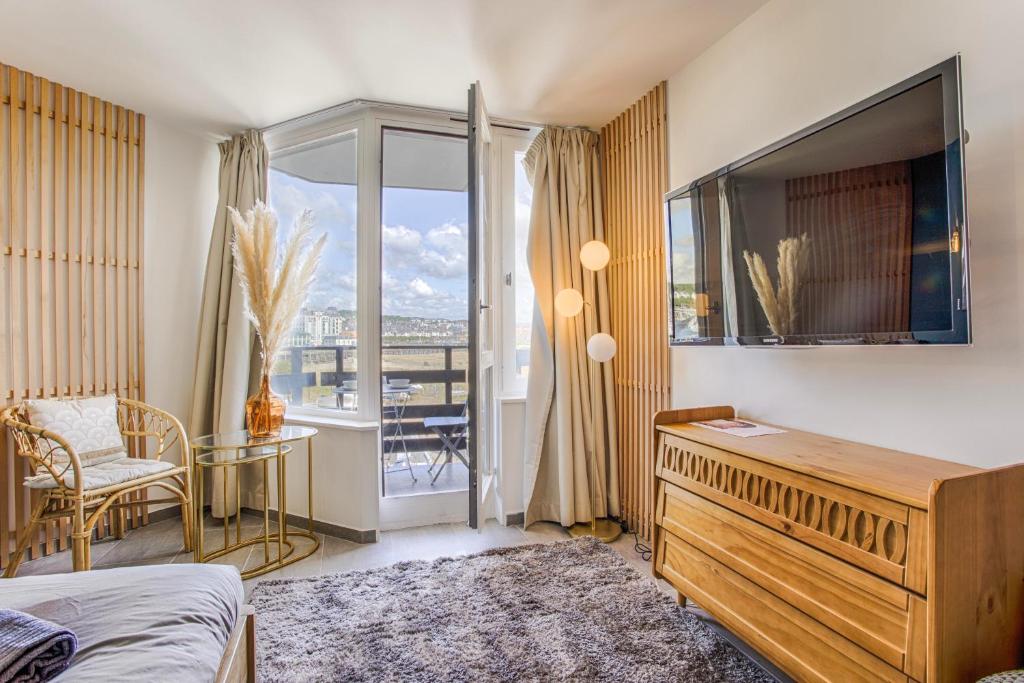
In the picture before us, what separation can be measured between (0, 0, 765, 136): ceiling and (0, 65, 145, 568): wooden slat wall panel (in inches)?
8.4

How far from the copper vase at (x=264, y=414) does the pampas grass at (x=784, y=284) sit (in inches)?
97.9

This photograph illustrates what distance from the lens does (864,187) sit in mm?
1404

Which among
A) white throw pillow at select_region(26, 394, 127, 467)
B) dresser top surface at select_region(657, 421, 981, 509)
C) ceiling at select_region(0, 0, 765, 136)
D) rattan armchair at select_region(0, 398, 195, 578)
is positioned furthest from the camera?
white throw pillow at select_region(26, 394, 127, 467)

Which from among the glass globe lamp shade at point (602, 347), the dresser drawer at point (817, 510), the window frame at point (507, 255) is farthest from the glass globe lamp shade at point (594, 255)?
the dresser drawer at point (817, 510)

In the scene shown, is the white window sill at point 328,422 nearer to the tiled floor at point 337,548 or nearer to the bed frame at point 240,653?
the tiled floor at point 337,548

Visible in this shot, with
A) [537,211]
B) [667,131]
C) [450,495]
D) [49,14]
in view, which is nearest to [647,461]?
[450,495]

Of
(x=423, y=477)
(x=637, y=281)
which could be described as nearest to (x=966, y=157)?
(x=637, y=281)

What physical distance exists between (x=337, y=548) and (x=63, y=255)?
2267mm

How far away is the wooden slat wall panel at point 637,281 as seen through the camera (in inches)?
103

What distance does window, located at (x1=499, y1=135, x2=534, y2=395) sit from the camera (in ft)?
10.3

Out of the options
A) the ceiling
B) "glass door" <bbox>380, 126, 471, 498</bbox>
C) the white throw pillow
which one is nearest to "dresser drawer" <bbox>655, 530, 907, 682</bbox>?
"glass door" <bbox>380, 126, 471, 498</bbox>

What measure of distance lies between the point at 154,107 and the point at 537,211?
7.90 ft

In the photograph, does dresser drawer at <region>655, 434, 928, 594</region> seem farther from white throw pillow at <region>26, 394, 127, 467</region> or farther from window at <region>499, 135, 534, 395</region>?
white throw pillow at <region>26, 394, 127, 467</region>

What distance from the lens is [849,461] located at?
138 centimetres
